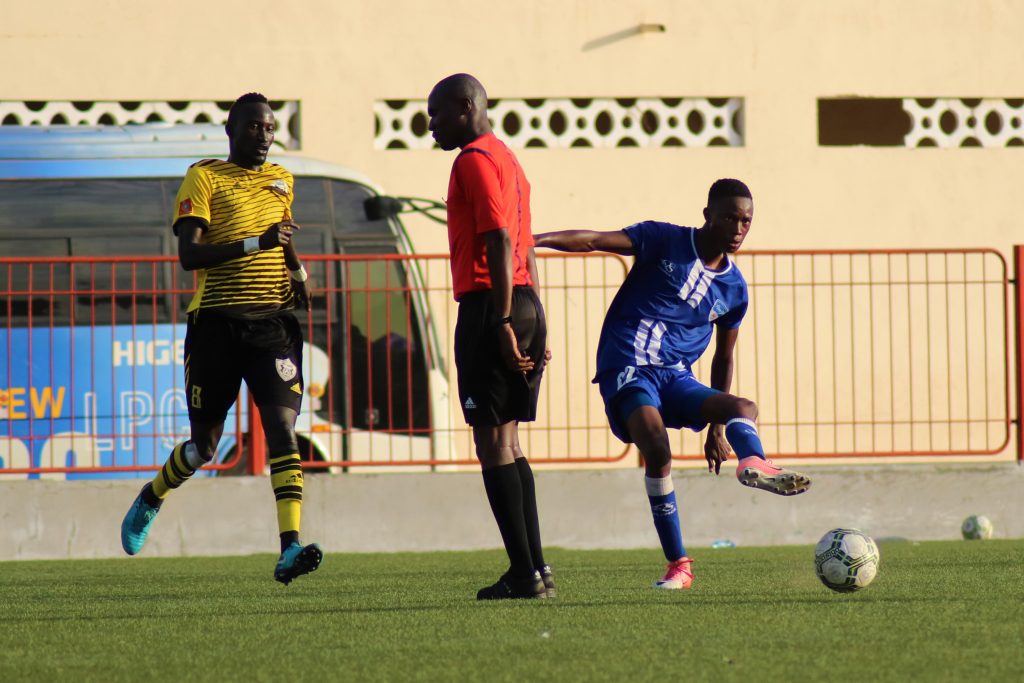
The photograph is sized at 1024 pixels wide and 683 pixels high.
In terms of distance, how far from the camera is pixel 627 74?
1617cm

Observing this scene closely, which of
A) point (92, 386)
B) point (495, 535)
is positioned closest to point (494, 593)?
point (495, 535)

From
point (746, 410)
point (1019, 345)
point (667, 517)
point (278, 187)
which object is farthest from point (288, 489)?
point (1019, 345)

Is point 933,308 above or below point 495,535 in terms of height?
above

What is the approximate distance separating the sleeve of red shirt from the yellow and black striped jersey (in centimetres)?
104

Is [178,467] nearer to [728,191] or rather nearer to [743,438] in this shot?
[743,438]

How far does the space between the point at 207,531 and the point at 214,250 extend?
12.8ft

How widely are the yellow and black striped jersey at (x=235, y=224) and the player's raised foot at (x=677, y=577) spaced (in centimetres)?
178

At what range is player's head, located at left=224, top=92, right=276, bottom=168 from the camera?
5.96 m

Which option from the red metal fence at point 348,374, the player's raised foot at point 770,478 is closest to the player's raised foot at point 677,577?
the player's raised foot at point 770,478

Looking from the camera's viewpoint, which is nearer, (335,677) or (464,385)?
(335,677)

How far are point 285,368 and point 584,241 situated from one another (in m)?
1.20

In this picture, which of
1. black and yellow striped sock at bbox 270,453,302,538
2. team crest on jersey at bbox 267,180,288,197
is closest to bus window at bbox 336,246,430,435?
team crest on jersey at bbox 267,180,288,197

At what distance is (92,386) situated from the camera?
10.6m

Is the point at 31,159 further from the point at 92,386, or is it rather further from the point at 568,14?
the point at 568,14
